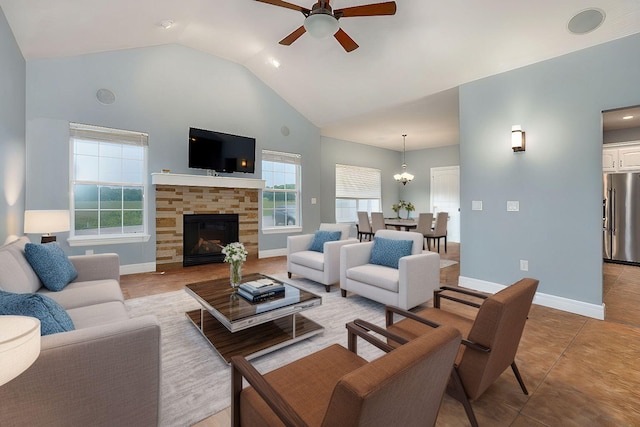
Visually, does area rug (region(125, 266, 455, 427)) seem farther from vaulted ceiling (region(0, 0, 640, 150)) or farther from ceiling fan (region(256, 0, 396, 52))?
vaulted ceiling (region(0, 0, 640, 150))

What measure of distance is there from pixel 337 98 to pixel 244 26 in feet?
6.36

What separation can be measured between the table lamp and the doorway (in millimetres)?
8253

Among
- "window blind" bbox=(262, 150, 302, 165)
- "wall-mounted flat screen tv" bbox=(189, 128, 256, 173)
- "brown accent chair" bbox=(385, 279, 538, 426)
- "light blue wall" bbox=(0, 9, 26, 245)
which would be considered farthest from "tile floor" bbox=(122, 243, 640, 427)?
"window blind" bbox=(262, 150, 302, 165)

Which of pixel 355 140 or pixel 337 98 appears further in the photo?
pixel 355 140

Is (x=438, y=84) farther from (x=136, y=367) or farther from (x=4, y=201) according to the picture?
(x=4, y=201)

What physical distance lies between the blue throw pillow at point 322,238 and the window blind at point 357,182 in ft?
12.1

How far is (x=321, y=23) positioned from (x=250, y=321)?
8.89 feet

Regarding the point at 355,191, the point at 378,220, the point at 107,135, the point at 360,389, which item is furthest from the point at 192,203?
the point at 360,389

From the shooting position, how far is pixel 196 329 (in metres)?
2.68

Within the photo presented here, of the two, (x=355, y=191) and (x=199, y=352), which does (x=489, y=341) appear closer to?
(x=199, y=352)

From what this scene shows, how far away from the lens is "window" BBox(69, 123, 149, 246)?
14.2ft

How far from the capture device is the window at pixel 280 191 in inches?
246

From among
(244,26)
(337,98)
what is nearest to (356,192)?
(337,98)

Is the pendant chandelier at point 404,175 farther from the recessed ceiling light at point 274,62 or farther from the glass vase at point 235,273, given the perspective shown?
the glass vase at point 235,273
